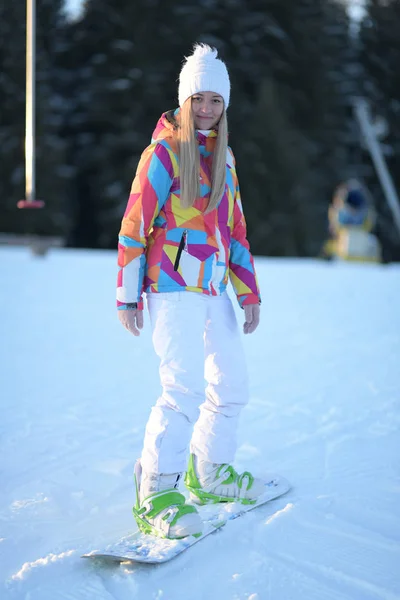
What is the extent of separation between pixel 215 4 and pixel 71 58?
16.6ft

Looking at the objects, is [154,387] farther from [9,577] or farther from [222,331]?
[9,577]

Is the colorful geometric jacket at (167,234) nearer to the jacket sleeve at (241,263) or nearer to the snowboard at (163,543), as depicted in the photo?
the jacket sleeve at (241,263)

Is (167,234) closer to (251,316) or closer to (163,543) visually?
(251,316)

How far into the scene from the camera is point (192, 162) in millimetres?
2561

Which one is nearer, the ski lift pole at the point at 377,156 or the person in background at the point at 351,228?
the person in background at the point at 351,228

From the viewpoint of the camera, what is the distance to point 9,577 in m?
2.26

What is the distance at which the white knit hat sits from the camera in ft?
8.77

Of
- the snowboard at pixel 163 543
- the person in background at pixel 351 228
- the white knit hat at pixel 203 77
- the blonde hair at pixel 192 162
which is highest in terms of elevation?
the person in background at pixel 351 228

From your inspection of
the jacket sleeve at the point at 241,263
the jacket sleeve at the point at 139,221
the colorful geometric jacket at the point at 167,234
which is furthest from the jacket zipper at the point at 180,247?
the jacket sleeve at the point at 241,263

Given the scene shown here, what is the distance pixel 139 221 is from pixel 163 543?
1.02 metres

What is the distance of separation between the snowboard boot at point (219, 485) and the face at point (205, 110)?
47.2 inches

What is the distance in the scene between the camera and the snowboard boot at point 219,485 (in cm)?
280

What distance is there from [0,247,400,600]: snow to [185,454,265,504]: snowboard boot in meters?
0.10

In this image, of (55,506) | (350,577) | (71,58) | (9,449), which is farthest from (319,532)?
(71,58)
